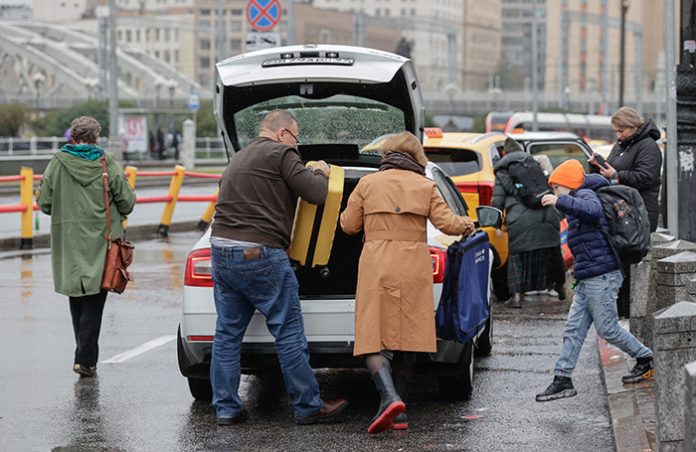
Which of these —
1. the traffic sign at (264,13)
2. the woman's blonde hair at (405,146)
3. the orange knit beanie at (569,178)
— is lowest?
the orange knit beanie at (569,178)

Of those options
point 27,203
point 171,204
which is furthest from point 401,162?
point 171,204

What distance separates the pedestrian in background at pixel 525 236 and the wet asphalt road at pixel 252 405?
0.74 m

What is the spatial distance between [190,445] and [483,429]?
62.8 inches

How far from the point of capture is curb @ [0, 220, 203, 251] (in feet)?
66.1

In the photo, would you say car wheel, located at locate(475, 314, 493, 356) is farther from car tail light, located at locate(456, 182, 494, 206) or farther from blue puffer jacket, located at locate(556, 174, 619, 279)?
car tail light, located at locate(456, 182, 494, 206)

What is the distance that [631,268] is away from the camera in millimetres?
10789

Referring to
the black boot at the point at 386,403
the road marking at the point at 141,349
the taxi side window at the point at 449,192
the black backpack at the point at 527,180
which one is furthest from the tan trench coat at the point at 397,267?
the black backpack at the point at 527,180

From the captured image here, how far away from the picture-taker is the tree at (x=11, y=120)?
8069cm

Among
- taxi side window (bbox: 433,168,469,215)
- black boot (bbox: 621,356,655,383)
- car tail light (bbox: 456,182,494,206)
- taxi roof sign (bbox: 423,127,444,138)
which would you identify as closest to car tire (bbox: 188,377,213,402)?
taxi side window (bbox: 433,168,469,215)

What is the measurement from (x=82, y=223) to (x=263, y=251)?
2.30 meters

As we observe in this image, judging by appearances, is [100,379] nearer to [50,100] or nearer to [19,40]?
[50,100]

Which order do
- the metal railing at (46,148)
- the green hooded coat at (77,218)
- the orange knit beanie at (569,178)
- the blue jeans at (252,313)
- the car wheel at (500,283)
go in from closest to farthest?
the blue jeans at (252,313), the orange knit beanie at (569,178), the green hooded coat at (77,218), the car wheel at (500,283), the metal railing at (46,148)

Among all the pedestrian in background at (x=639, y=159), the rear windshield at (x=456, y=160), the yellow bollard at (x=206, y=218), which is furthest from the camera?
the yellow bollard at (x=206, y=218)

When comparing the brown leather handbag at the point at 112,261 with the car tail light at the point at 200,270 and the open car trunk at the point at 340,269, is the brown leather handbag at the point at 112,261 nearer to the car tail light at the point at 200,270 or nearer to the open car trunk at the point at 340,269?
the car tail light at the point at 200,270
